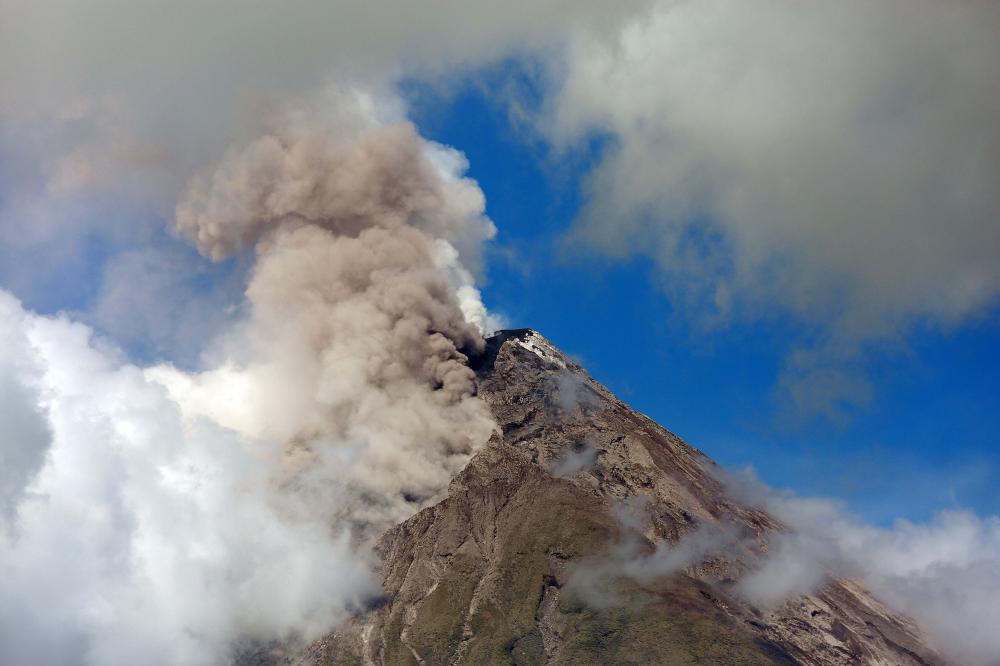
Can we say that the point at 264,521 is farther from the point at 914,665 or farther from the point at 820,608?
the point at 914,665

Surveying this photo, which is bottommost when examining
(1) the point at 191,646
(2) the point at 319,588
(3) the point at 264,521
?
(1) the point at 191,646

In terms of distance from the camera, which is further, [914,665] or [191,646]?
[914,665]

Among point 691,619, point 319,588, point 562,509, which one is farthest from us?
point 562,509

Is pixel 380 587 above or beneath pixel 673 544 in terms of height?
beneath

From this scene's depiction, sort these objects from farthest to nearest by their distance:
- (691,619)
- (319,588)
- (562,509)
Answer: (562,509), (319,588), (691,619)

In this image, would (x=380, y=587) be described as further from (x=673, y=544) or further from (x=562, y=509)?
(x=673, y=544)

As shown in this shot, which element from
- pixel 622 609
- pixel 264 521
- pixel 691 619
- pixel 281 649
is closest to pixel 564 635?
pixel 622 609

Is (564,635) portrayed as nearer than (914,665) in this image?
Yes

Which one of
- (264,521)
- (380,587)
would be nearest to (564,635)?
(380,587)

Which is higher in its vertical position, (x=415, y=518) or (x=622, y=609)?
(x=415, y=518)
